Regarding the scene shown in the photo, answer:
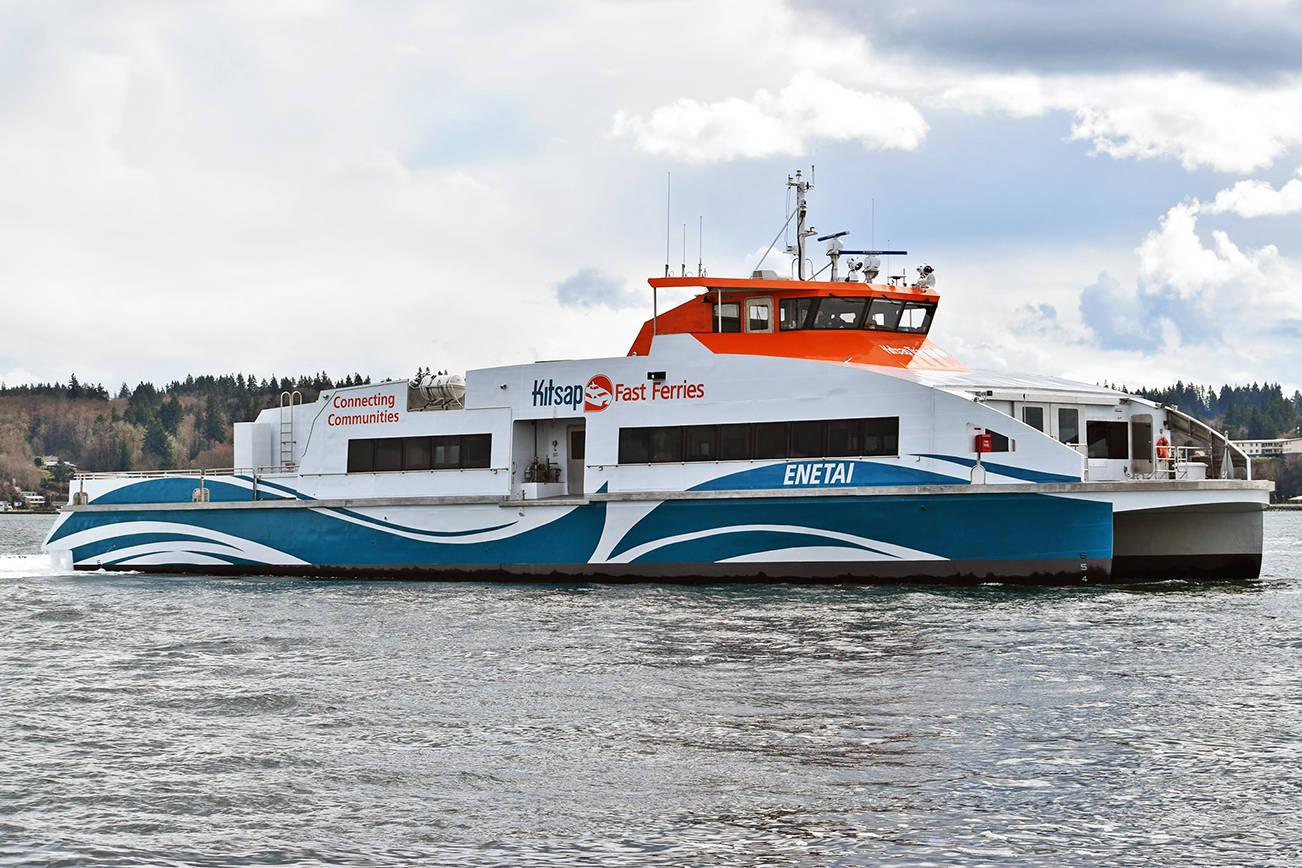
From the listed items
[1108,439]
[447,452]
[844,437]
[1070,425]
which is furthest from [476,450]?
[1108,439]

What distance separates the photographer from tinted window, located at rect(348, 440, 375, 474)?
23719mm

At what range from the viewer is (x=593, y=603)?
690 inches

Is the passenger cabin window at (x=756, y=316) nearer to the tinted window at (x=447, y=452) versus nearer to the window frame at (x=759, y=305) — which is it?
the window frame at (x=759, y=305)

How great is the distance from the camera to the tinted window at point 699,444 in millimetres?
20156

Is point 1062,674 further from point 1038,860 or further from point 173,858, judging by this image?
point 173,858

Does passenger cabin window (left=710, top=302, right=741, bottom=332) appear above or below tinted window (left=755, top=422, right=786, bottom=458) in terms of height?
above

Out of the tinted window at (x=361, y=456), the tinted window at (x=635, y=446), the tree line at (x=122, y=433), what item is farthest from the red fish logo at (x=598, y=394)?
the tree line at (x=122, y=433)

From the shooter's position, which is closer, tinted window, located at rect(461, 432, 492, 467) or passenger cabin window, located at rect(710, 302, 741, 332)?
passenger cabin window, located at rect(710, 302, 741, 332)

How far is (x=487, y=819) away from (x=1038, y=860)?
2631mm

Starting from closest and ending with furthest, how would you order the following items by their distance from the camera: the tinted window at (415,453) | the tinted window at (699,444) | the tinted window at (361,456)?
the tinted window at (699,444)
the tinted window at (415,453)
the tinted window at (361,456)

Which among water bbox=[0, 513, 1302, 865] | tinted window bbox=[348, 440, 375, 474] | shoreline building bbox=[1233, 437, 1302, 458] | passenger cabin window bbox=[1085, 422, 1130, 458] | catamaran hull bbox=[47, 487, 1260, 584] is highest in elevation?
shoreline building bbox=[1233, 437, 1302, 458]

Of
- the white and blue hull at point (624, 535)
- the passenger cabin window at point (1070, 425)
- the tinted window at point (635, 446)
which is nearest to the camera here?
the white and blue hull at point (624, 535)

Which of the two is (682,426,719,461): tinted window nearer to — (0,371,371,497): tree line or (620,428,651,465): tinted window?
(620,428,651,465): tinted window

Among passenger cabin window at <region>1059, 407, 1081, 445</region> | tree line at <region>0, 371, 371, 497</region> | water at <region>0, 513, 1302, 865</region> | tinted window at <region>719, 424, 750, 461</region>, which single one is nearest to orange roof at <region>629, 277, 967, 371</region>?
tinted window at <region>719, 424, 750, 461</region>
